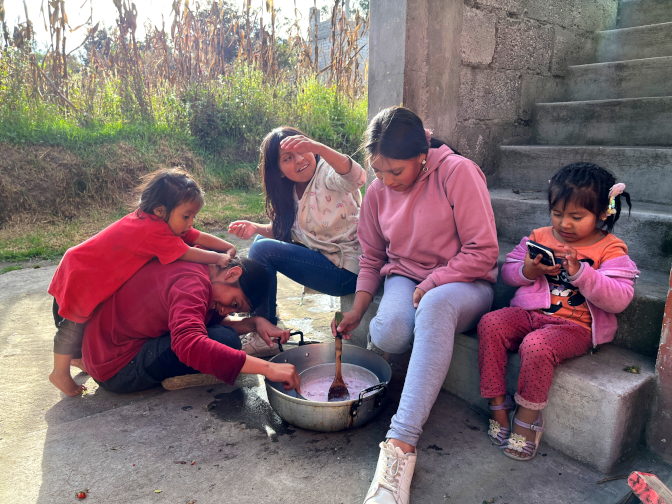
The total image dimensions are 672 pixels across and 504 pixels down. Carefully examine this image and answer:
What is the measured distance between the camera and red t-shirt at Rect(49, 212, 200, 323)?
2.15m

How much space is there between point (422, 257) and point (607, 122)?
1.72 meters

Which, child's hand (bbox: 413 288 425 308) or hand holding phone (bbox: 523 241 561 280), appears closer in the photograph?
hand holding phone (bbox: 523 241 561 280)

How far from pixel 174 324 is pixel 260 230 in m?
1.17

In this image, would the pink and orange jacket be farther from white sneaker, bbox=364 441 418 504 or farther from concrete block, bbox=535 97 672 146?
concrete block, bbox=535 97 672 146

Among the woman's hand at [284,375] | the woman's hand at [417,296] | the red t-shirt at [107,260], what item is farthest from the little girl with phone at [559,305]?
the red t-shirt at [107,260]

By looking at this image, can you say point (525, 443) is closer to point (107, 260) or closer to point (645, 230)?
point (645, 230)

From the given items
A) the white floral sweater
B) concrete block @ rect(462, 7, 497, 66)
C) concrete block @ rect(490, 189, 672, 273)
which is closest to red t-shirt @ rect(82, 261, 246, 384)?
the white floral sweater

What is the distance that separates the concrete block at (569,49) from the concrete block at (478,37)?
65 centimetres

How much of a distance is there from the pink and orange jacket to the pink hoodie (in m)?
0.19

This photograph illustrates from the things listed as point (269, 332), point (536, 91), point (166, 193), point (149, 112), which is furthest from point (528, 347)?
point (149, 112)

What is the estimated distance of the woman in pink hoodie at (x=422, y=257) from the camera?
5.55 ft

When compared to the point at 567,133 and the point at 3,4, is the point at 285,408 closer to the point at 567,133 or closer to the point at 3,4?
the point at 567,133

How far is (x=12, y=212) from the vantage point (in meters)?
5.38

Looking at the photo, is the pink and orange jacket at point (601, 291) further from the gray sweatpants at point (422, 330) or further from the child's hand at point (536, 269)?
the gray sweatpants at point (422, 330)
